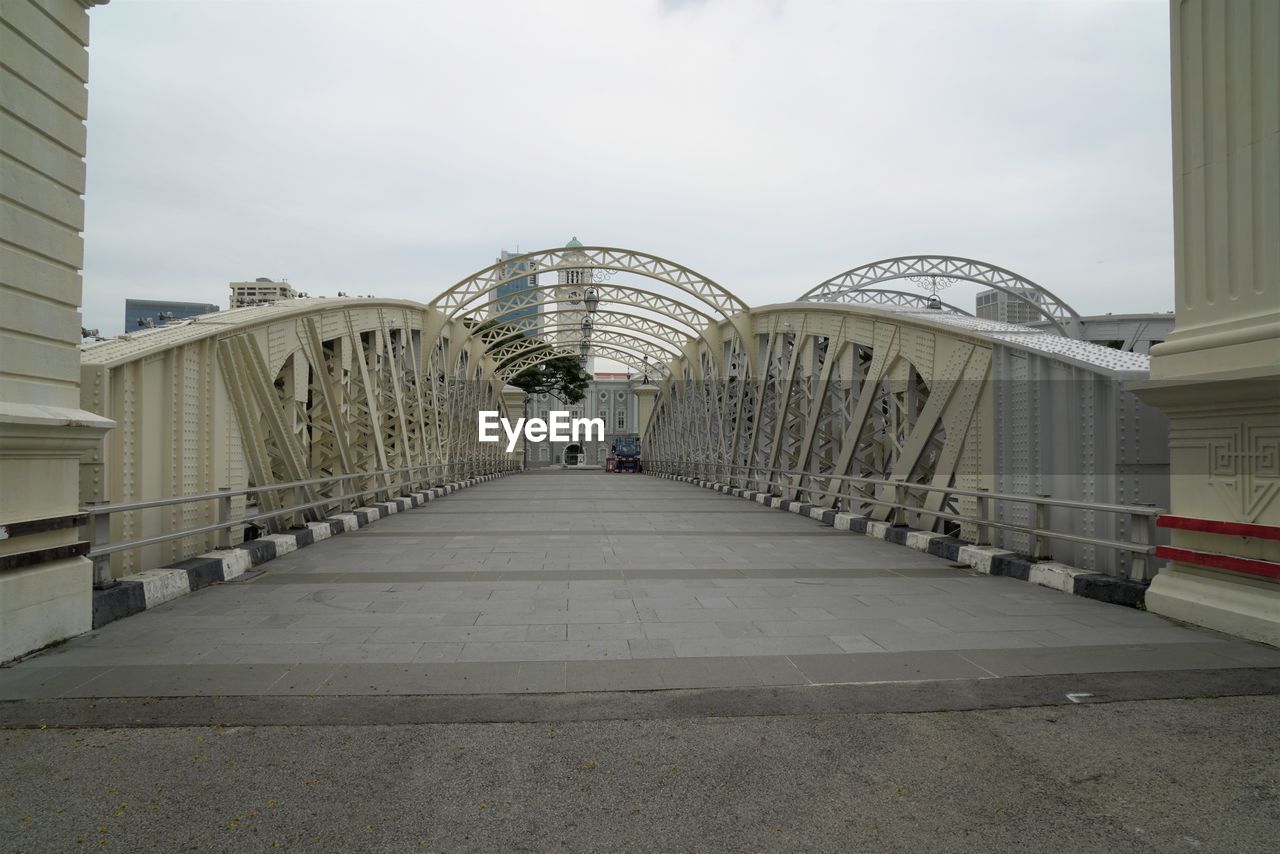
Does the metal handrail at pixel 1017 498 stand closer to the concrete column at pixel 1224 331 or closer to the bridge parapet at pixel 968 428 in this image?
the bridge parapet at pixel 968 428

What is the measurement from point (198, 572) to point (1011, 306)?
43767 mm

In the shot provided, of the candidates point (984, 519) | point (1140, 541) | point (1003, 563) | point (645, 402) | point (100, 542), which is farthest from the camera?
point (645, 402)

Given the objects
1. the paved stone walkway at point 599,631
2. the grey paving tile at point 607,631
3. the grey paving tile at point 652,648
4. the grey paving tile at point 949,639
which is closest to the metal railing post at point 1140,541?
the paved stone walkway at point 599,631

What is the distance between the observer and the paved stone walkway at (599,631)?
4633 mm

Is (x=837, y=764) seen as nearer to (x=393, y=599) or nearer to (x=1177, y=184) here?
(x=393, y=599)

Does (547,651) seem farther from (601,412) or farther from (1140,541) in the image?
(601,412)

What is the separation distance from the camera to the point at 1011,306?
42.6 m

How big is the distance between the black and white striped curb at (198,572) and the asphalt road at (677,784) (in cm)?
250

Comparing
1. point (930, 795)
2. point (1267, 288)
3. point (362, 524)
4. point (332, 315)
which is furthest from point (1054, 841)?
point (332, 315)

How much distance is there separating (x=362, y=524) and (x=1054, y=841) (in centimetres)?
1229

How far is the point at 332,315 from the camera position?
13695 millimetres

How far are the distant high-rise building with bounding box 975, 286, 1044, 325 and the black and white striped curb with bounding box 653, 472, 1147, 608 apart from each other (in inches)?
881

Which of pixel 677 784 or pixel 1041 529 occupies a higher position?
pixel 1041 529
